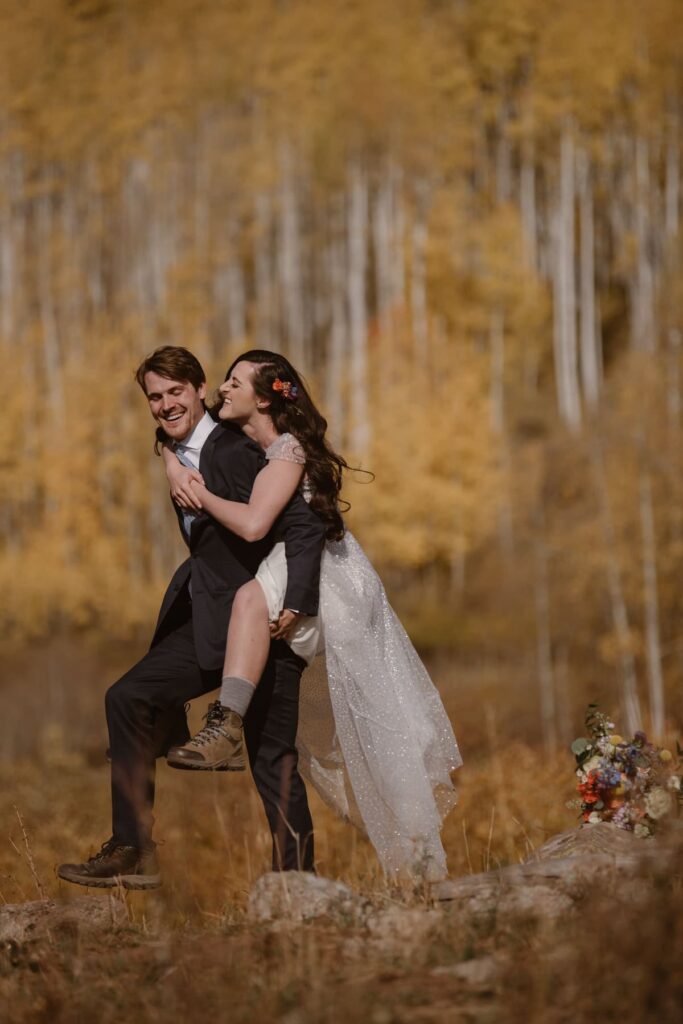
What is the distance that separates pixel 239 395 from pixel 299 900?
154cm

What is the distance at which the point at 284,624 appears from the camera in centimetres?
386

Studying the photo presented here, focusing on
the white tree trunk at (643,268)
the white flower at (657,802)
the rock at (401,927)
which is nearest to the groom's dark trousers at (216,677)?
the rock at (401,927)

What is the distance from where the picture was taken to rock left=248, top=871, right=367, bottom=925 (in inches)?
133

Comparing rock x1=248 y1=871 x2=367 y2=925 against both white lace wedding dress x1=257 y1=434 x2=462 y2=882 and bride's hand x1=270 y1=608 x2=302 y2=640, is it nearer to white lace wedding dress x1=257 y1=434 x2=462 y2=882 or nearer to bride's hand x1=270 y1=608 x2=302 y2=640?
white lace wedding dress x1=257 y1=434 x2=462 y2=882

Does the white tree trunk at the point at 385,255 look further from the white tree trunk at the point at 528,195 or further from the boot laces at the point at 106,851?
the boot laces at the point at 106,851

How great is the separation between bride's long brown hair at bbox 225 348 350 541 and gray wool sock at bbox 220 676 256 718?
588mm

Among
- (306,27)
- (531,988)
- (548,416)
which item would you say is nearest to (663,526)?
(548,416)

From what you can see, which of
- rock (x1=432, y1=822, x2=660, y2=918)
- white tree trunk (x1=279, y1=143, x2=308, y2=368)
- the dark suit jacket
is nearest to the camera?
rock (x1=432, y1=822, x2=660, y2=918)

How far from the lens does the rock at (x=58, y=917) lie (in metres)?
3.69

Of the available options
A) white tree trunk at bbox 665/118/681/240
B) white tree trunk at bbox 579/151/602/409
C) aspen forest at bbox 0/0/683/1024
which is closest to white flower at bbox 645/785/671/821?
aspen forest at bbox 0/0/683/1024

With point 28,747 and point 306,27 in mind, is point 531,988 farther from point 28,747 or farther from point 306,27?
point 306,27

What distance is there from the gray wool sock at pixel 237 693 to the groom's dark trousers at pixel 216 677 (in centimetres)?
19

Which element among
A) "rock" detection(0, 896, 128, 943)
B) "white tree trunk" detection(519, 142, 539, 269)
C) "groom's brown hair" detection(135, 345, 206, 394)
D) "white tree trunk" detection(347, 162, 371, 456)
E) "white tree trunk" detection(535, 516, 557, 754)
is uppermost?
"white tree trunk" detection(519, 142, 539, 269)

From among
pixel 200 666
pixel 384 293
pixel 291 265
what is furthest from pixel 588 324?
pixel 200 666
